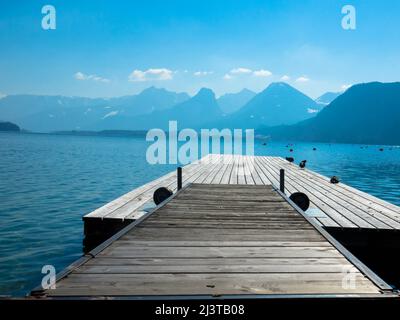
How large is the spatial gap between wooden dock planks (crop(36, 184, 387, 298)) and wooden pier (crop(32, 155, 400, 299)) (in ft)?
0.04

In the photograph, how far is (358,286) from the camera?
387cm

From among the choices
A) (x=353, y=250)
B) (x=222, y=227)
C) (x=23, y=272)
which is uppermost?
(x=222, y=227)

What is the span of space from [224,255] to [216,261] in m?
0.32

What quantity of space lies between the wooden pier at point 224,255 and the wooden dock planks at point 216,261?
0.01 meters

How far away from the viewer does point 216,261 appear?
4.83 m

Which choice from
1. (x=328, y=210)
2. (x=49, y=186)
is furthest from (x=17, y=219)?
(x=328, y=210)

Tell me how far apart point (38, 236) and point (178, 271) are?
1046 cm

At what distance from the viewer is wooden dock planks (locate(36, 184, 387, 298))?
3.80 metres

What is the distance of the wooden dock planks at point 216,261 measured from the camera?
12.5ft

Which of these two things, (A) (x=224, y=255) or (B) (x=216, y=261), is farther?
(A) (x=224, y=255)

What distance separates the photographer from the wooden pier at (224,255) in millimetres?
3787
